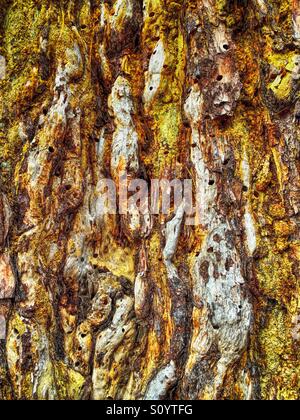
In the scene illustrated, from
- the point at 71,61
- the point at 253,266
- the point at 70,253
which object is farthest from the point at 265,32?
the point at 70,253

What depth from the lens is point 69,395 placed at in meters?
2.96

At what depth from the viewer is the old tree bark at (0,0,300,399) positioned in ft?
9.37

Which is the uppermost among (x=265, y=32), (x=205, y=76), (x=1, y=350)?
(x=265, y=32)

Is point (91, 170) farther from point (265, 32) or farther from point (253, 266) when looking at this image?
point (265, 32)

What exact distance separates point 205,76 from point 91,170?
1.03 meters

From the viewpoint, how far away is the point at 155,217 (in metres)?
3.06

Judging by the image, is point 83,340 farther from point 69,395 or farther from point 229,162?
point 229,162

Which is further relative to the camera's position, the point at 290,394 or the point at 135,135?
the point at 135,135

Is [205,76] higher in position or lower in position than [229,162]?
higher

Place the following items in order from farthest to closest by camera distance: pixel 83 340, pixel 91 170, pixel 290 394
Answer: pixel 91 170 → pixel 83 340 → pixel 290 394

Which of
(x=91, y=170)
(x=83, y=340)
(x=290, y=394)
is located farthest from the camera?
(x=91, y=170)

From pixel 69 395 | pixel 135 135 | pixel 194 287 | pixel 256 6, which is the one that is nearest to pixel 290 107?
pixel 256 6

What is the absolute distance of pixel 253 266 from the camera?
9.58 feet

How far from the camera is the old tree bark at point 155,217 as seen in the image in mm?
2857
